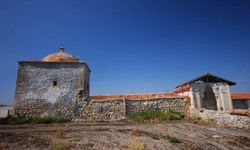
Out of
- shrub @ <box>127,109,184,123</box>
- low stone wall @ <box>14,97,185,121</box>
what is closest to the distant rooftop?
shrub @ <box>127,109,184,123</box>

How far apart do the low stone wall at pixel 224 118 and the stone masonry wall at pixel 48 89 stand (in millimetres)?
10872

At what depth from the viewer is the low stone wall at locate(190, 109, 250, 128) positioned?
10.6 meters

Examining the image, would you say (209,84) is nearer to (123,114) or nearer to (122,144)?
(123,114)

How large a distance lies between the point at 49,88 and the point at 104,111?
5685 mm

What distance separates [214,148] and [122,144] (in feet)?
11.6

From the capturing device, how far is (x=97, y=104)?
16.2m

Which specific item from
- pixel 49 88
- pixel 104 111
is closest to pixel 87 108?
pixel 104 111

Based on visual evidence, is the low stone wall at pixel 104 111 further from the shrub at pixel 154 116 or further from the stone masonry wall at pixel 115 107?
the shrub at pixel 154 116

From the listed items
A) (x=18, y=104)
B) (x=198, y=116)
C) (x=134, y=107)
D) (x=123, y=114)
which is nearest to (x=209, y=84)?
(x=198, y=116)

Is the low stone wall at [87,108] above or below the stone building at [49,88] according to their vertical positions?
below

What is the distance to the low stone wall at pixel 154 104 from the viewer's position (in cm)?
1641

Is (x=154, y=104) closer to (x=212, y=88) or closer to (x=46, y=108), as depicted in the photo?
(x=212, y=88)

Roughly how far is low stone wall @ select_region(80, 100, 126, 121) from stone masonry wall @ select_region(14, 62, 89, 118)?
1.06 m

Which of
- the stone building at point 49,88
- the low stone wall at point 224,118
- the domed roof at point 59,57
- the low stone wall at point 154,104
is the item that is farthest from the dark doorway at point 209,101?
the domed roof at point 59,57
